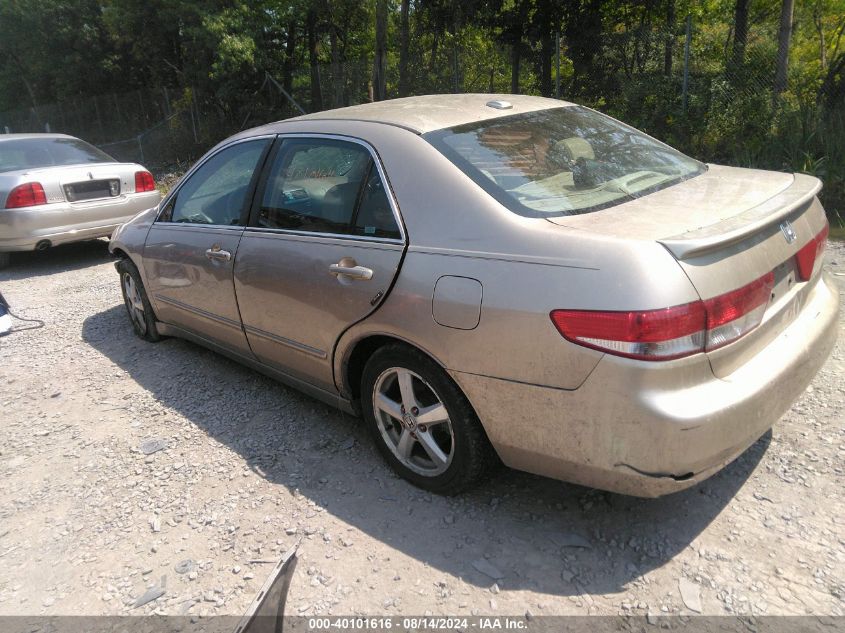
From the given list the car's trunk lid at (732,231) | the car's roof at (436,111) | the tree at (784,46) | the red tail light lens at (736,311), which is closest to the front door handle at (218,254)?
the car's roof at (436,111)

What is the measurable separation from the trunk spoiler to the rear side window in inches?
47.1

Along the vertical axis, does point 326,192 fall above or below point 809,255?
above

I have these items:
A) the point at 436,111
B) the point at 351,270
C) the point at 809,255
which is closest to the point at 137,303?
the point at 351,270

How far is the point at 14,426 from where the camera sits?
411cm

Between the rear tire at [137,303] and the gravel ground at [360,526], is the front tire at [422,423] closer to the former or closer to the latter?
the gravel ground at [360,526]

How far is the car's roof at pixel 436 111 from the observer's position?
3.20 metres

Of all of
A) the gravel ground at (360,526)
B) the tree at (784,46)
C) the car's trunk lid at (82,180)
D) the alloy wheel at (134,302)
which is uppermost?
the tree at (784,46)

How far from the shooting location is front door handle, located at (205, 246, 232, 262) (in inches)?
150

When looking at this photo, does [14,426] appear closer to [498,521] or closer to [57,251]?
[498,521]

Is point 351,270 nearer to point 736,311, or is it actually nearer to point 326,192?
point 326,192

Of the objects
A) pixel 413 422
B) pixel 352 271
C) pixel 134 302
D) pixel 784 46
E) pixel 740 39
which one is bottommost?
pixel 134 302

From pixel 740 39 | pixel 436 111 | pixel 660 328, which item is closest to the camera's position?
pixel 660 328

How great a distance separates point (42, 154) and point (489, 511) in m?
7.87

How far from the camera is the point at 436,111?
3.35 metres
